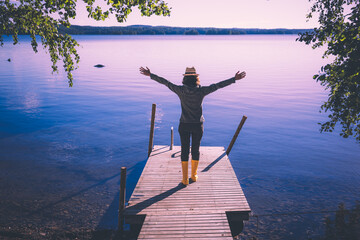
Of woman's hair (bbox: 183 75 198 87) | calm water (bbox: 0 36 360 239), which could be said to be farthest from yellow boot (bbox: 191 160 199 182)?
calm water (bbox: 0 36 360 239)

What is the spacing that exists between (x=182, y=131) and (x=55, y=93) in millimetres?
30847

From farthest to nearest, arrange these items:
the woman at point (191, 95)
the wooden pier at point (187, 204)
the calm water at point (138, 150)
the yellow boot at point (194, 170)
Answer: the calm water at point (138, 150)
the yellow boot at point (194, 170)
the woman at point (191, 95)
the wooden pier at point (187, 204)

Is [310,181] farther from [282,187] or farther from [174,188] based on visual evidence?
[174,188]

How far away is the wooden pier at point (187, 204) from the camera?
6.10m

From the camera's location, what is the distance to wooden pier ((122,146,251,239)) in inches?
240

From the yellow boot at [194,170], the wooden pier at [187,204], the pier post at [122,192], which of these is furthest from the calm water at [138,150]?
the yellow boot at [194,170]

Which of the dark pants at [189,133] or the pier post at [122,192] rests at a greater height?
the dark pants at [189,133]

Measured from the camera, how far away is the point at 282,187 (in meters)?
12.7

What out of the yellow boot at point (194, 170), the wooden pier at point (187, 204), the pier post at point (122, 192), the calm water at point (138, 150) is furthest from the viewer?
the calm water at point (138, 150)

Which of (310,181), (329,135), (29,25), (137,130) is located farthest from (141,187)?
(329,135)

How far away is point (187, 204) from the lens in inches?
279

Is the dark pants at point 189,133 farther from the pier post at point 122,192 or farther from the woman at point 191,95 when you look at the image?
the pier post at point 122,192

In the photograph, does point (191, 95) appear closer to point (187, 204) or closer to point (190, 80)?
point (190, 80)

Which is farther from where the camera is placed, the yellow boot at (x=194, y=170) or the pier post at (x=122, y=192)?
the yellow boot at (x=194, y=170)
